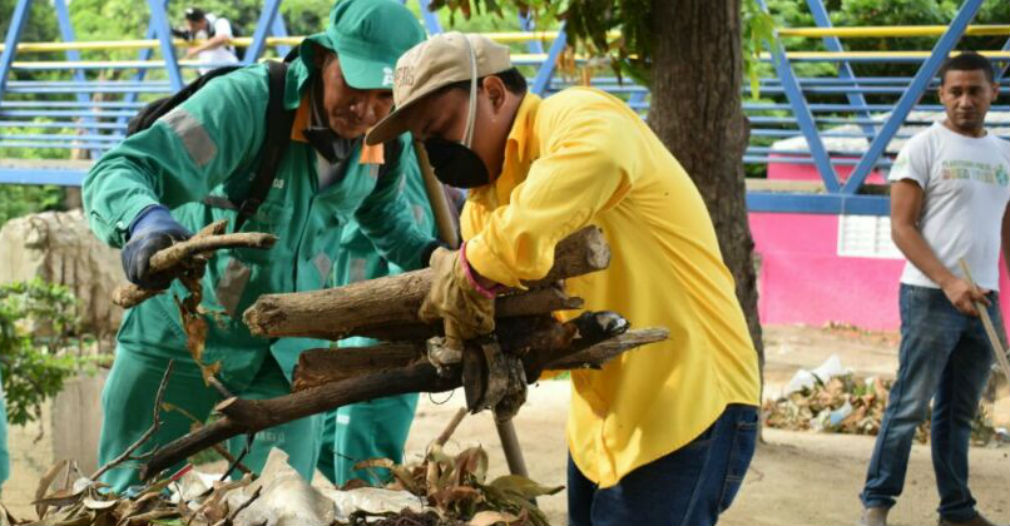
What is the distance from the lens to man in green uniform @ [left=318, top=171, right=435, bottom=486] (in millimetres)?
5371

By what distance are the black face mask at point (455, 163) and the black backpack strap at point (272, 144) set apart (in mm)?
1099

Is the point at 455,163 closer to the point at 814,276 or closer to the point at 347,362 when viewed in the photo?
the point at 347,362

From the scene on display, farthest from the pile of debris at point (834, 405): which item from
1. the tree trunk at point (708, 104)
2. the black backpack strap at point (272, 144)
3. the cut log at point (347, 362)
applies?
the cut log at point (347, 362)

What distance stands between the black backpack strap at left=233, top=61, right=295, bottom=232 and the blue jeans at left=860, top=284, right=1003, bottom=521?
308 cm

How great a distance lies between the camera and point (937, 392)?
620 cm

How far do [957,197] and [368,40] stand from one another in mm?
3156

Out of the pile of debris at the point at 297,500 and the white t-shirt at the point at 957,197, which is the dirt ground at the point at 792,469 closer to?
the white t-shirt at the point at 957,197

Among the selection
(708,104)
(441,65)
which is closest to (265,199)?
(441,65)

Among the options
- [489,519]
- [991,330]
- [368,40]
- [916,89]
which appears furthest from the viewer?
[916,89]

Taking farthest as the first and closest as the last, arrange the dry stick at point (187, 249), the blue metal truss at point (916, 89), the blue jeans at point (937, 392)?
the blue metal truss at point (916, 89) → the blue jeans at point (937, 392) → the dry stick at point (187, 249)

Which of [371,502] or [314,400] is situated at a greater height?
[314,400]

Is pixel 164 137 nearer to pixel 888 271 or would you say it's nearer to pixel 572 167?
pixel 572 167

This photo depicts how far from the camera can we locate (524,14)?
7754mm

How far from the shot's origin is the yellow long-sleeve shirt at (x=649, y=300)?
2.94 meters
